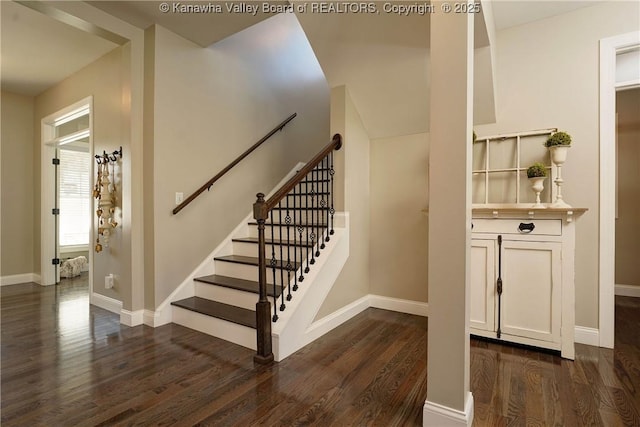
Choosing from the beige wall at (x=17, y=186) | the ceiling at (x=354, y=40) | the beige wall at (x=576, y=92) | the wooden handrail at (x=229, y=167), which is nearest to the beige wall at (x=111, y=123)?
the ceiling at (x=354, y=40)

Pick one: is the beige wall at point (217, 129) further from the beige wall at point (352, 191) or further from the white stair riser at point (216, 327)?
the beige wall at point (352, 191)

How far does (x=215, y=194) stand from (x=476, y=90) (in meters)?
2.60

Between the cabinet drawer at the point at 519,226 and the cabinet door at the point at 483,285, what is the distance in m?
0.10

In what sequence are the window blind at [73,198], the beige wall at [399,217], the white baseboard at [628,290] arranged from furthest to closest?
the window blind at [73,198] → the white baseboard at [628,290] → the beige wall at [399,217]

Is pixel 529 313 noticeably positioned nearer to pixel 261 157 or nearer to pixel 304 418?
pixel 304 418

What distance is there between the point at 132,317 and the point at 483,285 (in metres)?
2.94

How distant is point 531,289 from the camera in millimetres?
2271

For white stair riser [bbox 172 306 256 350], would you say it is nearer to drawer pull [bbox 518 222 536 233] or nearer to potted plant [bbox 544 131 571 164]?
drawer pull [bbox 518 222 536 233]

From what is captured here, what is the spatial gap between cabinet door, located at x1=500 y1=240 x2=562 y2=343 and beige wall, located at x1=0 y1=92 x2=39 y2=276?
18.9 feet

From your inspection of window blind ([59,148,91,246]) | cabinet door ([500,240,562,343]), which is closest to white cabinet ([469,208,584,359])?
cabinet door ([500,240,562,343])

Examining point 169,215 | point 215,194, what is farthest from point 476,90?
point 169,215

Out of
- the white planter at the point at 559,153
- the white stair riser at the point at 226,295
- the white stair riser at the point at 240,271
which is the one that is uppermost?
the white planter at the point at 559,153

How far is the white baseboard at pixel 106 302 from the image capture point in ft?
10.3

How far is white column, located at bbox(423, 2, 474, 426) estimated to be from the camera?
1412mm
